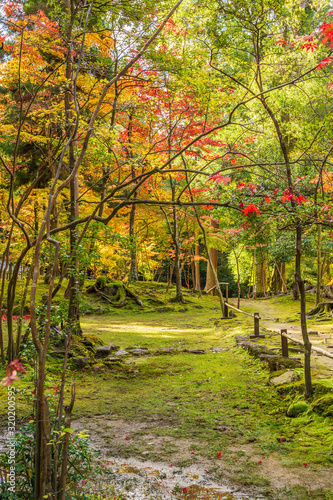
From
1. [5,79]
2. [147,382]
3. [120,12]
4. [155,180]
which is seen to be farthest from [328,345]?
[155,180]

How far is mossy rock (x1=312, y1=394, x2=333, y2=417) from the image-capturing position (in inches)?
150

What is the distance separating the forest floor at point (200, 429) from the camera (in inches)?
112

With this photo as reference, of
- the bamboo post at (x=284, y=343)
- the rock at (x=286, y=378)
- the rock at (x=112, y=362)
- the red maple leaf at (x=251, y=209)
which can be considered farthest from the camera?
the rock at (x=112, y=362)

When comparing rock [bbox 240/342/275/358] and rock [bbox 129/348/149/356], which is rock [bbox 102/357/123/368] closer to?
rock [bbox 129/348/149/356]

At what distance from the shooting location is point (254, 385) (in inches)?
211

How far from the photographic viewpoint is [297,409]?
4.12m

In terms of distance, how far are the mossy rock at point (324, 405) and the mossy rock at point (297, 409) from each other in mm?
128

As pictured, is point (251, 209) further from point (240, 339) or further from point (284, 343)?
point (240, 339)

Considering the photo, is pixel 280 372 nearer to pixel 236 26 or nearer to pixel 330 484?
pixel 330 484

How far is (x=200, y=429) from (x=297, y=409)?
114 cm

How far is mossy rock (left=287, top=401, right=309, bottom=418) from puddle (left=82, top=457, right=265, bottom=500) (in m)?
1.54

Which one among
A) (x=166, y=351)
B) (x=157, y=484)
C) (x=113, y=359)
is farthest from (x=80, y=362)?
(x=157, y=484)

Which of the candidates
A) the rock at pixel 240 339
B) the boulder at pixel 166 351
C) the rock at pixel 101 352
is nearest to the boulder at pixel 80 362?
the rock at pixel 101 352

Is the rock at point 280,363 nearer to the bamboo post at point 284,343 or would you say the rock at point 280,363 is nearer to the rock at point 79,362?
the bamboo post at point 284,343
